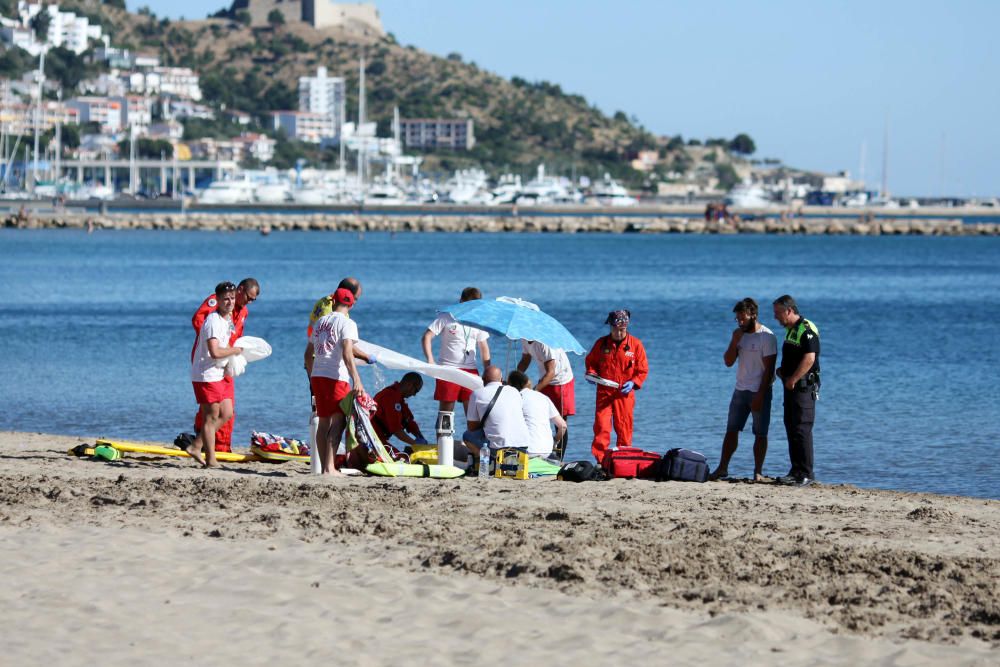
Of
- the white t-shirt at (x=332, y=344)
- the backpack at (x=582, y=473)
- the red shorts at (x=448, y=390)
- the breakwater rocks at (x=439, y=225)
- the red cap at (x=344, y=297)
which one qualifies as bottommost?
the breakwater rocks at (x=439, y=225)

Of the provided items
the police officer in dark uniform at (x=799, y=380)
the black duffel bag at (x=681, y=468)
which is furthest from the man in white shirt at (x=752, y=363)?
the black duffel bag at (x=681, y=468)

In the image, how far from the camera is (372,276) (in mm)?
58250

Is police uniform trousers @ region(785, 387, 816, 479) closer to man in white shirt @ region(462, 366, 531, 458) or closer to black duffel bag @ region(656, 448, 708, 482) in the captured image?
black duffel bag @ region(656, 448, 708, 482)

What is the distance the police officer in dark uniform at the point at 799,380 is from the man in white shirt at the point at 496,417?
2.09 meters

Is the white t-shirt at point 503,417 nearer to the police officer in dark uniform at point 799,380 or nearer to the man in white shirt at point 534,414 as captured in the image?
the man in white shirt at point 534,414

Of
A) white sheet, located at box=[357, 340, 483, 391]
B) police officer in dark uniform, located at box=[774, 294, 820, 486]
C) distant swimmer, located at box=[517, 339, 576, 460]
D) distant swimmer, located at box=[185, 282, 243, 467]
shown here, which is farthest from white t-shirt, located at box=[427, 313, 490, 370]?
police officer in dark uniform, located at box=[774, 294, 820, 486]

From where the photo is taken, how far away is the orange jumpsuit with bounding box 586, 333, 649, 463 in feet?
39.9

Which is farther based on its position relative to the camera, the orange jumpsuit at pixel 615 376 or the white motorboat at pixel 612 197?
the white motorboat at pixel 612 197

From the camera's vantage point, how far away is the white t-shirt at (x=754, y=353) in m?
11.5

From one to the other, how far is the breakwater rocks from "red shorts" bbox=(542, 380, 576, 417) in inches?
3410

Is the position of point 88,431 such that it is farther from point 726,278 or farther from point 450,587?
point 726,278

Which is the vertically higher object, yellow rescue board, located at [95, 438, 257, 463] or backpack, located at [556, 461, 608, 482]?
backpack, located at [556, 461, 608, 482]

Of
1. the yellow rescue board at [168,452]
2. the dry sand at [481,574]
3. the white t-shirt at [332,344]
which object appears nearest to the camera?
the dry sand at [481,574]

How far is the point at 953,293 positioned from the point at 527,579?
163ft
